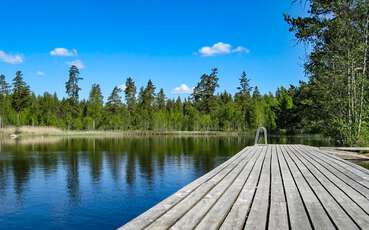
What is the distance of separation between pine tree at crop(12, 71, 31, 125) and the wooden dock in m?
102

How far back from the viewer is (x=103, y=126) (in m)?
107

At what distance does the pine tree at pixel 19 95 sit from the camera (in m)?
102

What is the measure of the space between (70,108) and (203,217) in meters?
108

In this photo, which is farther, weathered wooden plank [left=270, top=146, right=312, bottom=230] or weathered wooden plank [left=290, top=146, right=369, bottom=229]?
weathered wooden plank [left=290, top=146, right=369, bottom=229]

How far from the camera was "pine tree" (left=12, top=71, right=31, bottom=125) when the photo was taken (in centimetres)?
10150

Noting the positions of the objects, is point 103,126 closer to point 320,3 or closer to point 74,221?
point 320,3

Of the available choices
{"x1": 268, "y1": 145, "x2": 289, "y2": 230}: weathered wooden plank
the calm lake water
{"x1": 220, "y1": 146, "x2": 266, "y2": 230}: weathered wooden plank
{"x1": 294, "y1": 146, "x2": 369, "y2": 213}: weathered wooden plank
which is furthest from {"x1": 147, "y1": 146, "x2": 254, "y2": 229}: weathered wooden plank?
the calm lake water

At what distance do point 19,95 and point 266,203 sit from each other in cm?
10610

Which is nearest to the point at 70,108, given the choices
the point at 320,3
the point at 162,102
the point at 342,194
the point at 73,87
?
the point at 73,87

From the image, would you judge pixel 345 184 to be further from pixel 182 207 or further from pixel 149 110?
pixel 149 110

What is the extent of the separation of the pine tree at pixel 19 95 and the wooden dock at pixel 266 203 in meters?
102

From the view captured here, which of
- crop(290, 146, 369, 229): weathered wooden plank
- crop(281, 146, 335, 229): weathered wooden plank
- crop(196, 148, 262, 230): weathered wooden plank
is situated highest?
crop(196, 148, 262, 230): weathered wooden plank

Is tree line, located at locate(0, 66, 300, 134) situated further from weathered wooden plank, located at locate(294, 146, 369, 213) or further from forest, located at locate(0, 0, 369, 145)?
weathered wooden plank, located at locate(294, 146, 369, 213)

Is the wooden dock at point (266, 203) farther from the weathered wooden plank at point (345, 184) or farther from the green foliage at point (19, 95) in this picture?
the green foliage at point (19, 95)
